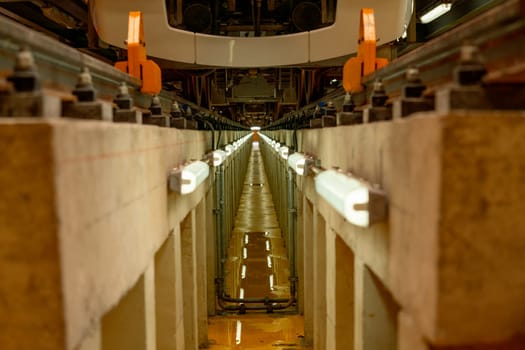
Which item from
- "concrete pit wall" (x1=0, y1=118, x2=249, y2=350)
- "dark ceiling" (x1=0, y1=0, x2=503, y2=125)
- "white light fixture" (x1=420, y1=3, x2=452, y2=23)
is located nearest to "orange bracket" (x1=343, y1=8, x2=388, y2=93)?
"concrete pit wall" (x1=0, y1=118, x2=249, y2=350)

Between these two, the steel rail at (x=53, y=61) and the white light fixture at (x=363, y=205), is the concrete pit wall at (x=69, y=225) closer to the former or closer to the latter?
the steel rail at (x=53, y=61)

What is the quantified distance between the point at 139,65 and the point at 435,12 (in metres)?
5.13

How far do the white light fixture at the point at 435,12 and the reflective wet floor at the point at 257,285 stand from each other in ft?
15.7

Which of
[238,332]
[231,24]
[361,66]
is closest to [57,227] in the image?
[361,66]

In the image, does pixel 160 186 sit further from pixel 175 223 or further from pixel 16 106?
pixel 16 106

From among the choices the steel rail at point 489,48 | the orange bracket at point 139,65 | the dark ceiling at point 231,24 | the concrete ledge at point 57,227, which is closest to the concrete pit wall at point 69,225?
the concrete ledge at point 57,227

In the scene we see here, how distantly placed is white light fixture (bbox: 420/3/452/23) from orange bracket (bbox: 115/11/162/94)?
13.5 ft

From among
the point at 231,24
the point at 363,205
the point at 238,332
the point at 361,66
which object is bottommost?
the point at 238,332

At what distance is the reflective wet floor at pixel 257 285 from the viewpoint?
7.30 metres

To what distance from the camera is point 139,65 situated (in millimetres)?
4711

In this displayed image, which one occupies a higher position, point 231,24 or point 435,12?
point 231,24

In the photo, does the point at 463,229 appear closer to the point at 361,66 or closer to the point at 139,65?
the point at 361,66

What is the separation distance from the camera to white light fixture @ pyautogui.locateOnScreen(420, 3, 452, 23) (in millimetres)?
7483

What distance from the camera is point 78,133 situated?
5.94 feet
